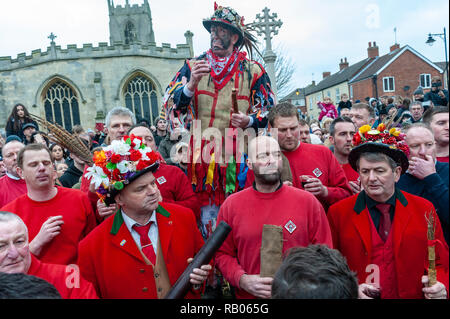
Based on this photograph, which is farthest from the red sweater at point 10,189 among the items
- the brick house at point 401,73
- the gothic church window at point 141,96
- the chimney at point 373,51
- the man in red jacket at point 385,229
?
the chimney at point 373,51

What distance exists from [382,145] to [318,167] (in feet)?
2.60

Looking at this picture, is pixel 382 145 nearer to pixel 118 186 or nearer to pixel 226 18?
pixel 226 18

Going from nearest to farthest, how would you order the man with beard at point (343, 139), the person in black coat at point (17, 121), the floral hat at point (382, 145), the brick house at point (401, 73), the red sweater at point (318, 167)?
the floral hat at point (382, 145) → the red sweater at point (318, 167) → the man with beard at point (343, 139) → the person in black coat at point (17, 121) → the brick house at point (401, 73)

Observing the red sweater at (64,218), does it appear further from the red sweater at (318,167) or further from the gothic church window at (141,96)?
the gothic church window at (141,96)

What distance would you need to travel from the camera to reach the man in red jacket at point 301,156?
11.9ft

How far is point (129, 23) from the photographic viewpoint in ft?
165

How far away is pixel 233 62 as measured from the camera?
3.57 meters

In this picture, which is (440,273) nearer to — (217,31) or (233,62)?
(233,62)

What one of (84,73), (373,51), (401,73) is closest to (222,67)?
(84,73)

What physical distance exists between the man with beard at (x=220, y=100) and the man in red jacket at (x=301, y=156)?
0.17 metres

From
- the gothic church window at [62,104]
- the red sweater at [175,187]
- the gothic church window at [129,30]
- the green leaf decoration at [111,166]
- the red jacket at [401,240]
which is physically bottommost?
the red jacket at [401,240]

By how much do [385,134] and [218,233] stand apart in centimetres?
170
